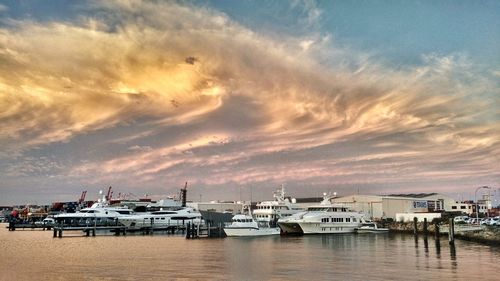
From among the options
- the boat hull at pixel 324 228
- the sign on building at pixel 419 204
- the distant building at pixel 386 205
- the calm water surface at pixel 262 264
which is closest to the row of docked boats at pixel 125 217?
the boat hull at pixel 324 228

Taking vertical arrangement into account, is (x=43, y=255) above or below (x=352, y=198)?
below

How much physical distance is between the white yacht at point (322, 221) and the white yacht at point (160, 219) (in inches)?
897

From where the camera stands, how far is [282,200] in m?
98.4

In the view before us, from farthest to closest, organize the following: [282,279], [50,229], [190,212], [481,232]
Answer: [50,229], [190,212], [481,232], [282,279]

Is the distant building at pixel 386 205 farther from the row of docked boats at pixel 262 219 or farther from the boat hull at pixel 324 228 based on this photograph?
the boat hull at pixel 324 228

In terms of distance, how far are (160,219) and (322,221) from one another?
123 ft

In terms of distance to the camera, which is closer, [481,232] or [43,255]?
[43,255]

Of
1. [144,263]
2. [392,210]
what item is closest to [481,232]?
[392,210]

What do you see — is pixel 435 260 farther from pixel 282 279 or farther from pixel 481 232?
pixel 481 232

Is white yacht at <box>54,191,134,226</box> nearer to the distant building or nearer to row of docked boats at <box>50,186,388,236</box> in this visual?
row of docked boats at <box>50,186,388,236</box>

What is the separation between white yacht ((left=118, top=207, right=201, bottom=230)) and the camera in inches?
3920

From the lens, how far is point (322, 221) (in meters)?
83.6

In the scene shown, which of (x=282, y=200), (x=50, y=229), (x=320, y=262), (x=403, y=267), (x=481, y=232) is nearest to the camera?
(x=403, y=267)

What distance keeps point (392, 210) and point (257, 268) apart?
78270 millimetres
